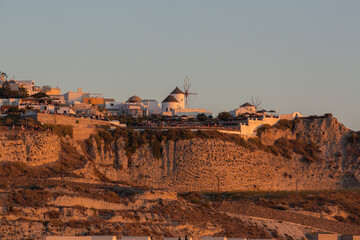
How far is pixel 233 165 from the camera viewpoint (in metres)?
76.0

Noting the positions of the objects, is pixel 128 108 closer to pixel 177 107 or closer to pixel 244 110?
pixel 177 107

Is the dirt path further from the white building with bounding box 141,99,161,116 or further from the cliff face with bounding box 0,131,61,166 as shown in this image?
the white building with bounding box 141,99,161,116

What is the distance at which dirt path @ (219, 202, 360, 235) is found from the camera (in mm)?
60000

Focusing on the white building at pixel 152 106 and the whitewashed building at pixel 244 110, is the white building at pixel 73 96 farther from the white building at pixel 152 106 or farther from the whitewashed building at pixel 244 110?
the whitewashed building at pixel 244 110

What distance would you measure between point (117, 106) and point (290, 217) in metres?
35.4

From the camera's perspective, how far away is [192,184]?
72.6 m

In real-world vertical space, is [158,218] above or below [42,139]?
below

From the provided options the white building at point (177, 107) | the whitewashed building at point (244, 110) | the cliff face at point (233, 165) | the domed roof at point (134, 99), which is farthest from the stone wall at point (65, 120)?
the domed roof at point (134, 99)

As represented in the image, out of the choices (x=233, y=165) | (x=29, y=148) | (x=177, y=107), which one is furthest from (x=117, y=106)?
(x=29, y=148)

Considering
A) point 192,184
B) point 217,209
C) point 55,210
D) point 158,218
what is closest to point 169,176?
point 192,184

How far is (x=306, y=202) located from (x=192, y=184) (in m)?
9.73

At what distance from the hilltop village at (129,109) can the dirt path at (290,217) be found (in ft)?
62.7

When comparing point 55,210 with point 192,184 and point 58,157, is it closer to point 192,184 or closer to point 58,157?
point 58,157

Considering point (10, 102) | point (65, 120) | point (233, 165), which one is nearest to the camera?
point (65, 120)
